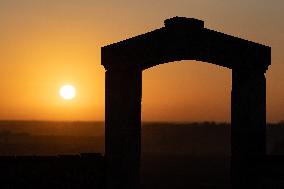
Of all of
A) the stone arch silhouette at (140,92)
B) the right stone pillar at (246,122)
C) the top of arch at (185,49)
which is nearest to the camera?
the top of arch at (185,49)

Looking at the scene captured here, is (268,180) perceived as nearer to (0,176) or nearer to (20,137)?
(0,176)

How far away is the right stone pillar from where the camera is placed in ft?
36.1

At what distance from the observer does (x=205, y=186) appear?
205 ft

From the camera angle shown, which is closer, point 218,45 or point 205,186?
point 218,45

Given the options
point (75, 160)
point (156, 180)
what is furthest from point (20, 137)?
point (75, 160)

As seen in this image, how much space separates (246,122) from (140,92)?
2.17 meters

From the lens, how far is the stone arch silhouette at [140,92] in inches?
421

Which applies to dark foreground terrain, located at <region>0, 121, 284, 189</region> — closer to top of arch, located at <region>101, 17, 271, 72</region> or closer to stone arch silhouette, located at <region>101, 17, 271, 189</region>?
stone arch silhouette, located at <region>101, 17, 271, 189</region>

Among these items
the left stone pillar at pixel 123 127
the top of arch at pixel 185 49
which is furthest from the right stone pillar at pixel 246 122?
the left stone pillar at pixel 123 127

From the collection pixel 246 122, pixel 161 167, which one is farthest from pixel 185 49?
pixel 161 167

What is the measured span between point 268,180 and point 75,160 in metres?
3.81

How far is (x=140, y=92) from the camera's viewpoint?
1129 cm

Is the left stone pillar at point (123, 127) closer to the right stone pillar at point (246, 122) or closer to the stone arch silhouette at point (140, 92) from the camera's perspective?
the stone arch silhouette at point (140, 92)

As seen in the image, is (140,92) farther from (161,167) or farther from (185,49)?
(161,167)
